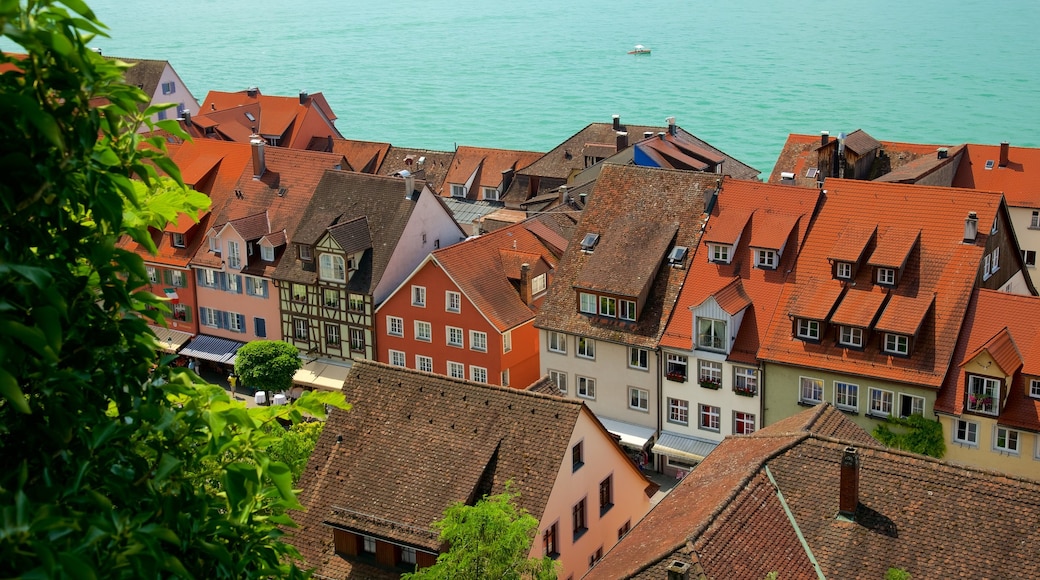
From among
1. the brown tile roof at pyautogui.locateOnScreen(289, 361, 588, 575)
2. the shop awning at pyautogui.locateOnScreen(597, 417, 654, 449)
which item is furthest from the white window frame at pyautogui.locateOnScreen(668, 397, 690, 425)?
the brown tile roof at pyautogui.locateOnScreen(289, 361, 588, 575)

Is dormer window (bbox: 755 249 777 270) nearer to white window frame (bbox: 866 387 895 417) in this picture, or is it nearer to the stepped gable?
white window frame (bbox: 866 387 895 417)

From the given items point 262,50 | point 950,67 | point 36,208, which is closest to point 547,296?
point 36,208

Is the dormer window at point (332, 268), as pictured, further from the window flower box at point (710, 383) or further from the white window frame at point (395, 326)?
the window flower box at point (710, 383)

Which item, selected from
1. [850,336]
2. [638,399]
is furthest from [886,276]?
[638,399]

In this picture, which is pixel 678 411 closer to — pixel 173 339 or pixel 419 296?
pixel 419 296

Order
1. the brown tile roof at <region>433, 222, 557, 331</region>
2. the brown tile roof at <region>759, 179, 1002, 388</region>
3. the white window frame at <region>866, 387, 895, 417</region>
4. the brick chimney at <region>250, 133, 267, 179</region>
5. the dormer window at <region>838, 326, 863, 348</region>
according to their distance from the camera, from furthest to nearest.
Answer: the brick chimney at <region>250, 133, 267, 179</region>
the brown tile roof at <region>433, 222, 557, 331</region>
the dormer window at <region>838, 326, 863, 348</region>
the white window frame at <region>866, 387, 895, 417</region>
the brown tile roof at <region>759, 179, 1002, 388</region>

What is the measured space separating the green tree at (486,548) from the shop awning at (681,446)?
687 inches

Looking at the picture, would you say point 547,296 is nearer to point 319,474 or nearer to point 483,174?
point 319,474

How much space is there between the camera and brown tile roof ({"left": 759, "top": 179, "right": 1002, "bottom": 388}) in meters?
36.9

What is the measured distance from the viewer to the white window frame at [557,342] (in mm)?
43500

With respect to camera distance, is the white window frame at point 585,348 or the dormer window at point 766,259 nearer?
the dormer window at point 766,259

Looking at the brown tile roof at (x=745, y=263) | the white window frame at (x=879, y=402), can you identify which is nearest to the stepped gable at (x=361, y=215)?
the brown tile roof at (x=745, y=263)

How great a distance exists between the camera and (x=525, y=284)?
46844 mm

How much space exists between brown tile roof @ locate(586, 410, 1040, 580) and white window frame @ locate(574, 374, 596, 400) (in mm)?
18380
